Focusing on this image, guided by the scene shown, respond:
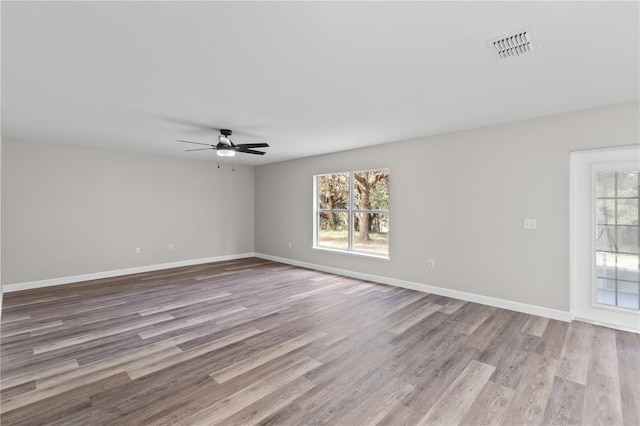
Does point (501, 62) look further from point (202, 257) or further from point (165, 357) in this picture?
point (202, 257)

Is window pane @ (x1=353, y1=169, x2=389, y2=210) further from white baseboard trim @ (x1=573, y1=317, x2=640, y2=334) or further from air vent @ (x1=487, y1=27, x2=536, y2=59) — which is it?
air vent @ (x1=487, y1=27, x2=536, y2=59)

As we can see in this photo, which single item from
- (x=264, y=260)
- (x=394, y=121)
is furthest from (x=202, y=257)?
(x=394, y=121)

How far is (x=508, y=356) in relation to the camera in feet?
8.70

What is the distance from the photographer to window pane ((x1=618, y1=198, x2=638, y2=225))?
317cm

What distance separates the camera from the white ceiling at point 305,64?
Result: 1726mm

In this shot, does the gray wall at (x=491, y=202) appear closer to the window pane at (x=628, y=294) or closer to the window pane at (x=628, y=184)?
the window pane at (x=628, y=184)

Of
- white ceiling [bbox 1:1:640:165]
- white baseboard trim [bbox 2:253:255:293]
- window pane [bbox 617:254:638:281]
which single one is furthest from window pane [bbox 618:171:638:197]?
white baseboard trim [bbox 2:253:255:293]

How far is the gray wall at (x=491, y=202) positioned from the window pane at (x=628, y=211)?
48cm

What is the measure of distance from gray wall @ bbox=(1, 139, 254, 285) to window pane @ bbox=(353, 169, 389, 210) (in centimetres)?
307

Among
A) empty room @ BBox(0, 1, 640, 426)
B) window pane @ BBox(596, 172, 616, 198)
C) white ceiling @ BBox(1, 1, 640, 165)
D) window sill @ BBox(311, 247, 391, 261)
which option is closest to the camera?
white ceiling @ BBox(1, 1, 640, 165)

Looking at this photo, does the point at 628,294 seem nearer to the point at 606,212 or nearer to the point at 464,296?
the point at 606,212

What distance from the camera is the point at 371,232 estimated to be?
7.46 m

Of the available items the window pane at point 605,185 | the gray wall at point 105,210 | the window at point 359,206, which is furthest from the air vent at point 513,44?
the gray wall at point 105,210

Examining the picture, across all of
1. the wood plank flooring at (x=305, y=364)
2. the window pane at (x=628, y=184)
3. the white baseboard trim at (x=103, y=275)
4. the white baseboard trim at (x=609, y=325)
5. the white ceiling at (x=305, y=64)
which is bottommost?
the wood plank flooring at (x=305, y=364)
